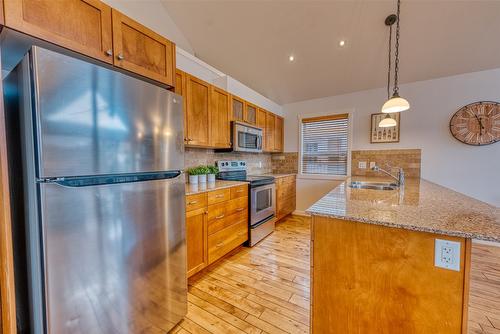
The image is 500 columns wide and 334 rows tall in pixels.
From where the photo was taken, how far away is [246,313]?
1582mm

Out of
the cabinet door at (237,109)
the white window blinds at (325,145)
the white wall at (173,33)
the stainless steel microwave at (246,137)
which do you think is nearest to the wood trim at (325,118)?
the white window blinds at (325,145)

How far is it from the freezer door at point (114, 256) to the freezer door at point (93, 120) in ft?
0.41

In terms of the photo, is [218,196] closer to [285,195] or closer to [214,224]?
[214,224]

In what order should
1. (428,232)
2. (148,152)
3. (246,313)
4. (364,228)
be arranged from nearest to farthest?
(428,232), (364,228), (148,152), (246,313)

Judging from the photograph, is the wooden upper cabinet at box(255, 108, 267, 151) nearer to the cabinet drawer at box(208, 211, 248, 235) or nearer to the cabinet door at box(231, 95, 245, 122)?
the cabinet door at box(231, 95, 245, 122)

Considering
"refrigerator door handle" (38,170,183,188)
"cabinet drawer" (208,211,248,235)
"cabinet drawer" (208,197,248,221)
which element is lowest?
"cabinet drawer" (208,211,248,235)

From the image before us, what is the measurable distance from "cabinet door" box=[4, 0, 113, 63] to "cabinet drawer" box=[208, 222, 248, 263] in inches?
70.2

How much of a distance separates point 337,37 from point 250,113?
155 centimetres

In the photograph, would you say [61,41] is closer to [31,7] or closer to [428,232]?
[31,7]

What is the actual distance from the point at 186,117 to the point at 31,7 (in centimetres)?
130

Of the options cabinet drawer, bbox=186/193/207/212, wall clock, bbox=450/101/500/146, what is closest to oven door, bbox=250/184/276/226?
cabinet drawer, bbox=186/193/207/212

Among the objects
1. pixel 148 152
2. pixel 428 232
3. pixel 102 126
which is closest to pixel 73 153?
pixel 102 126

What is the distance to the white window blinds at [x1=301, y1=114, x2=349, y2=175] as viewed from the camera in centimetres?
378

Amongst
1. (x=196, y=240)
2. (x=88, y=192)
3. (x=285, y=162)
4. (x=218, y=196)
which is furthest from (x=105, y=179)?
(x=285, y=162)
